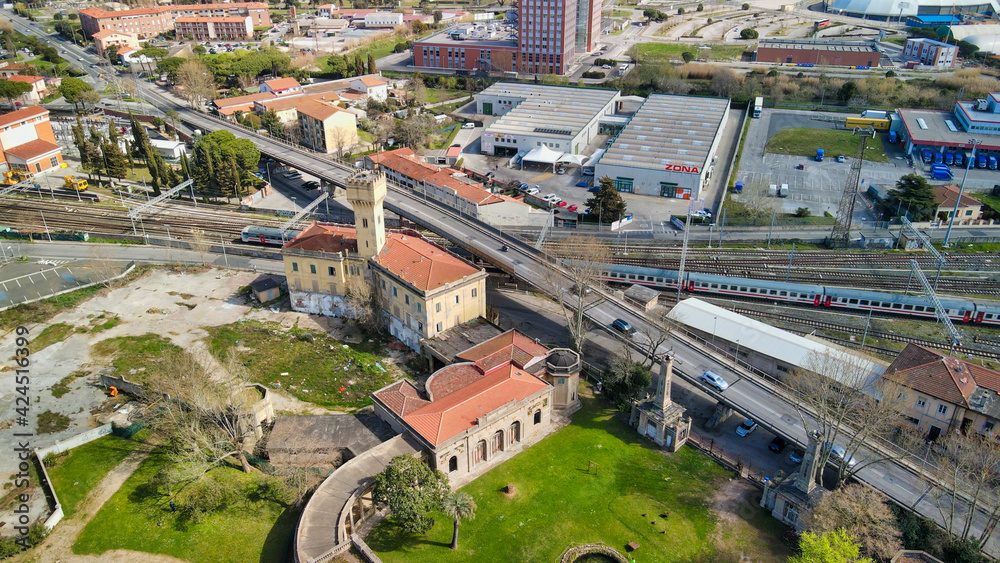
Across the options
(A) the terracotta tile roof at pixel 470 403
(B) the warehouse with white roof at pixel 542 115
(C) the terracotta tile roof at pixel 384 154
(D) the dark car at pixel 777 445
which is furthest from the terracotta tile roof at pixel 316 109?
(D) the dark car at pixel 777 445

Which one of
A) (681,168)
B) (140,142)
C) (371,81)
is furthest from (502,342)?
(371,81)

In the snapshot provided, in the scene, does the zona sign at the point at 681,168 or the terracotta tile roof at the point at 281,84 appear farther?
the terracotta tile roof at the point at 281,84

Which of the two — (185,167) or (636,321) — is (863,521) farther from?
(185,167)

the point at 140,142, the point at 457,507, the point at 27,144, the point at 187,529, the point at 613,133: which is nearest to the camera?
the point at 457,507

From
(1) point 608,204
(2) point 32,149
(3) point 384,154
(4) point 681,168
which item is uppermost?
(2) point 32,149

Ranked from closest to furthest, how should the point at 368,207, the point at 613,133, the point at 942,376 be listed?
the point at 942,376
the point at 368,207
the point at 613,133

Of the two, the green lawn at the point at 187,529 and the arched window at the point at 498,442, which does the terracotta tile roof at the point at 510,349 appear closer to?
the arched window at the point at 498,442

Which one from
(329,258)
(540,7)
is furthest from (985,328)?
(540,7)
